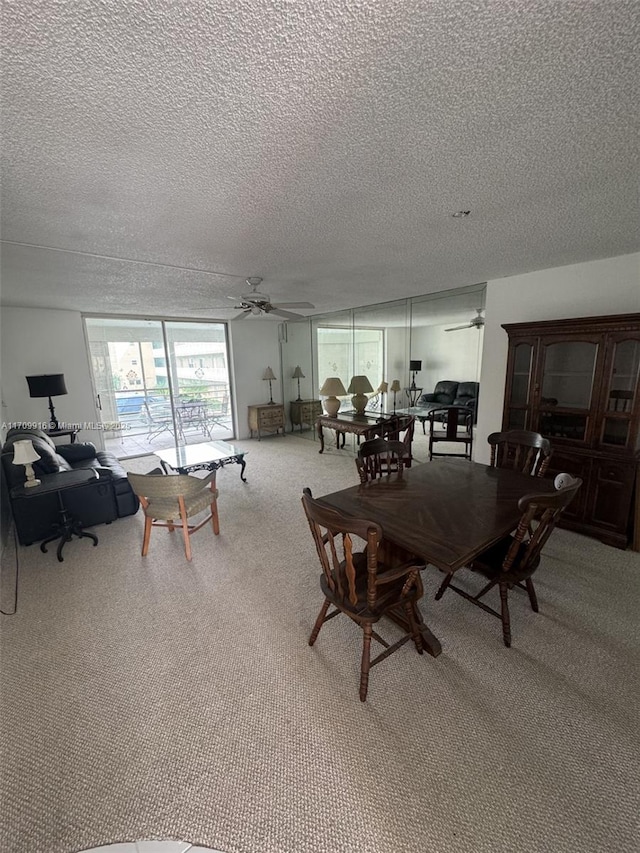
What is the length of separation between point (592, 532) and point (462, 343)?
99.6 inches

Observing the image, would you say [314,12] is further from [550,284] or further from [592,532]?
[592,532]

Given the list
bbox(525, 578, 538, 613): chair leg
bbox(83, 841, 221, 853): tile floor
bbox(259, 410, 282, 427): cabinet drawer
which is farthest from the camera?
bbox(259, 410, 282, 427): cabinet drawer

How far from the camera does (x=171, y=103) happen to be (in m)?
1.09

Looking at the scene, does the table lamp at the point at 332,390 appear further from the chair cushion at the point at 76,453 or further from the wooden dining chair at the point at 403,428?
the chair cushion at the point at 76,453

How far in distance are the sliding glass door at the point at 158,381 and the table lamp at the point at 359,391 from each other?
2562 mm

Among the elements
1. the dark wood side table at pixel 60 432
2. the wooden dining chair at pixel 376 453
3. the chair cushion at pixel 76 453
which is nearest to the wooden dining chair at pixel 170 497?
the wooden dining chair at pixel 376 453

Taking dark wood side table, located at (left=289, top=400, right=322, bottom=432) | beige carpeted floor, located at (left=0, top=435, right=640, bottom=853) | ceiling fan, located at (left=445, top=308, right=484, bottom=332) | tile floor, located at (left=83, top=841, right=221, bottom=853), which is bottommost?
tile floor, located at (left=83, top=841, right=221, bottom=853)

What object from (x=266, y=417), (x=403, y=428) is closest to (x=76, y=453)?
(x=266, y=417)

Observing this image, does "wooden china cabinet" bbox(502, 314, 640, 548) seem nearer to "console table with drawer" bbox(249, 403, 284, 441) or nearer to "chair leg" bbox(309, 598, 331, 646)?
"chair leg" bbox(309, 598, 331, 646)

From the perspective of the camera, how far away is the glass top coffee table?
12.7 feet

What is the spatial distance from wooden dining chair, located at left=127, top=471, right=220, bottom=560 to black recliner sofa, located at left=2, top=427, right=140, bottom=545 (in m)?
0.71

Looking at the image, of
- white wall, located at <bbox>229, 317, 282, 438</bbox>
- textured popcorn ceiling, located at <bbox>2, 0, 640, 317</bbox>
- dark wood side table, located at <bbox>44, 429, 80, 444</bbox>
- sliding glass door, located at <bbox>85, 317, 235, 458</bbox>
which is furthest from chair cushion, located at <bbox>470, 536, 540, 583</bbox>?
sliding glass door, located at <bbox>85, 317, 235, 458</bbox>

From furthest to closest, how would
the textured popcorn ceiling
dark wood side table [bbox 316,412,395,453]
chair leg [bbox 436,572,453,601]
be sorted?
dark wood side table [bbox 316,412,395,453]
chair leg [bbox 436,572,453,601]
the textured popcorn ceiling

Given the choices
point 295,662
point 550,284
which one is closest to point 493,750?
point 295,662
